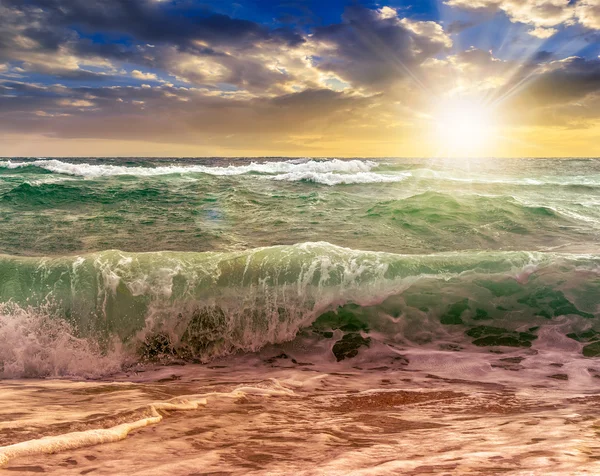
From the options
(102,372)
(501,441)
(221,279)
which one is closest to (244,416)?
(501,441)

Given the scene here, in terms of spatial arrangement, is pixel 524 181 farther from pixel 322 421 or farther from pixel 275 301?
pixel 322 421

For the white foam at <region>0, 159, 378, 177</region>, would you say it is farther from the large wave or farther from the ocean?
the large wave

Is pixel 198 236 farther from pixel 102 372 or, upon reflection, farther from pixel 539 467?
pixel 539 467

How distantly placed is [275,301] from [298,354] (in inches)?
46.6

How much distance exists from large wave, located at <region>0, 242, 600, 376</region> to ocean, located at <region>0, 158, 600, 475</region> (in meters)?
0.03

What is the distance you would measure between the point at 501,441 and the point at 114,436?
245 cm

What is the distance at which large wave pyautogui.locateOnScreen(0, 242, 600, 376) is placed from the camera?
5.96m

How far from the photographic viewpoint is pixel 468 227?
13164 mm

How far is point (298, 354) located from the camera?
583cm

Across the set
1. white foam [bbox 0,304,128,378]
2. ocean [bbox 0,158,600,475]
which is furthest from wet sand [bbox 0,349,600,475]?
white foam [bbox 0,304,128,378]

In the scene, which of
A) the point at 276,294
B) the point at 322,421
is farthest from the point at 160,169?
the point at 322,421

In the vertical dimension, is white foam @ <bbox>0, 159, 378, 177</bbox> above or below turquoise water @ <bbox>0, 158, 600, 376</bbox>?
above

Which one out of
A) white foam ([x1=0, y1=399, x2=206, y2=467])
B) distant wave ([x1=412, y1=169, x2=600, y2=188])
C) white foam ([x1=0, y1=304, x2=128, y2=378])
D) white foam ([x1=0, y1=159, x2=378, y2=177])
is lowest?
white foam ([x1=0, y1=304, x2=128, y2=378])

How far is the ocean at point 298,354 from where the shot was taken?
250 centimetres
